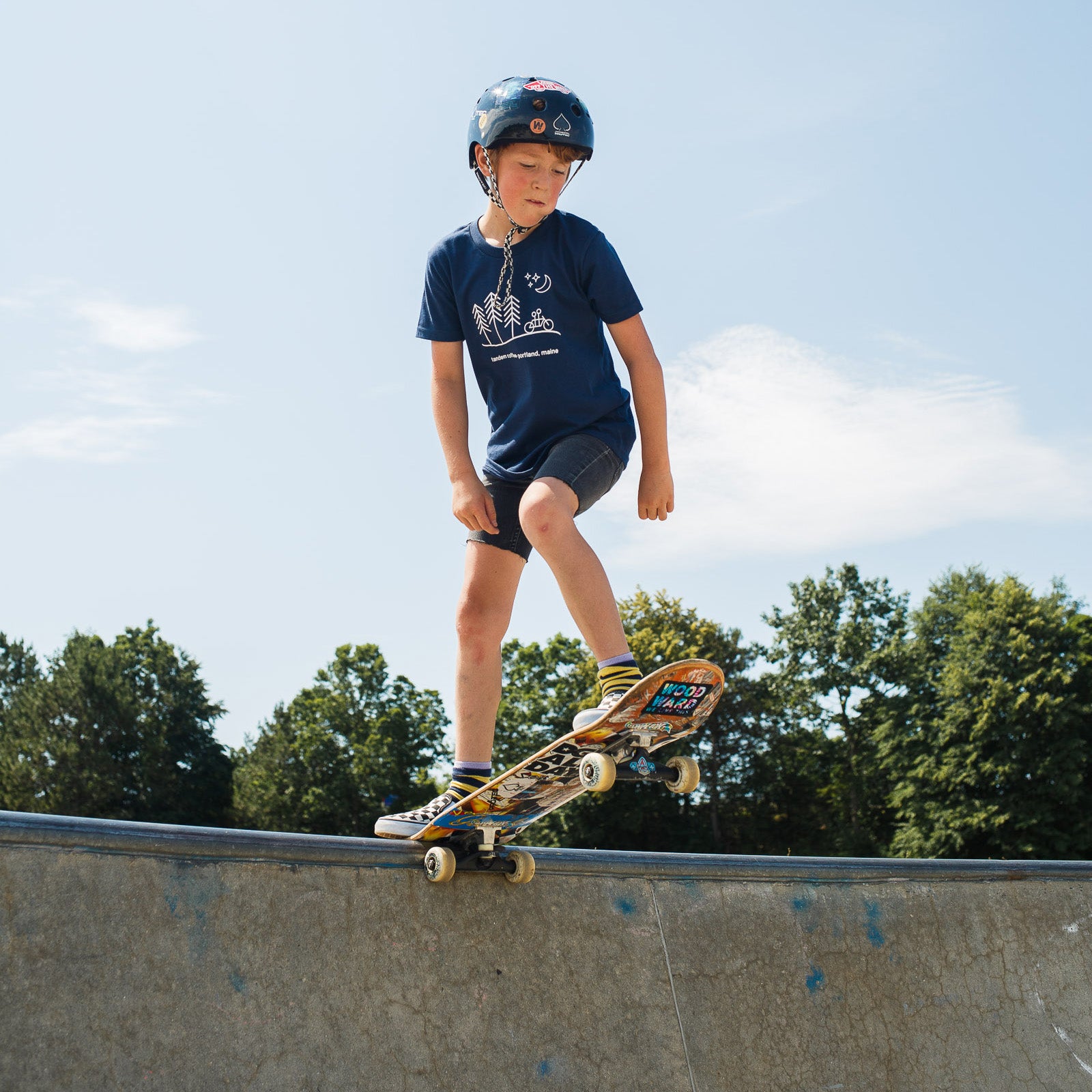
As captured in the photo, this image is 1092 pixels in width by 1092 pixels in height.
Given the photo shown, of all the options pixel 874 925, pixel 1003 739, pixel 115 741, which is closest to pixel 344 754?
pixel 115 741

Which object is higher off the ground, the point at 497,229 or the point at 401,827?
the point at 497,229

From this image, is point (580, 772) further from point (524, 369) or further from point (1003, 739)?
point (1003, 739)

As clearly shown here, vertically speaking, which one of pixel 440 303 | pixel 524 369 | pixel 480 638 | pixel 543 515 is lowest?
pixel 480 638

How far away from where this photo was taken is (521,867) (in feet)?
14.6

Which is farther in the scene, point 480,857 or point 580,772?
point 480,857

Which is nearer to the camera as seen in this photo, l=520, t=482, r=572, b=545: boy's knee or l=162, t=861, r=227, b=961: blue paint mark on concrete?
l=162, t=861, r=227, b=961: blue paint mark on concrete

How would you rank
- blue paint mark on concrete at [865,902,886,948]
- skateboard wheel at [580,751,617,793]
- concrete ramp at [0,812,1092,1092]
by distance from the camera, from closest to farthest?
concrete ramp at [0,812,1092,1092] < skateboard wheel at [580,751,617,793] < blue paint mark on concrete at [865,902,886,948]

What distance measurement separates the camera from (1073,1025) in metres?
5.48

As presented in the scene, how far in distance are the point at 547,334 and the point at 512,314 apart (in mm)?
201

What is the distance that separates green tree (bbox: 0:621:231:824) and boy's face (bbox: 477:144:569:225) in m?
44.0

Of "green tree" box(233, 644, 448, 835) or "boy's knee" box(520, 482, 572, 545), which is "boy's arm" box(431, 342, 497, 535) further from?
"green tree" box(233, 644, 448, 835)

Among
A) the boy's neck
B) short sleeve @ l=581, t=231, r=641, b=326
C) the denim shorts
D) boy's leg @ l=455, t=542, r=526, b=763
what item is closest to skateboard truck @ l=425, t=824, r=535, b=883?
boy's leg @ l=455, t=542, r=526, b=763

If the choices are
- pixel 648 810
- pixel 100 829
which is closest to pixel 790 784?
pixel 648 810

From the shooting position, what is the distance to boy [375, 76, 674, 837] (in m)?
4.47
